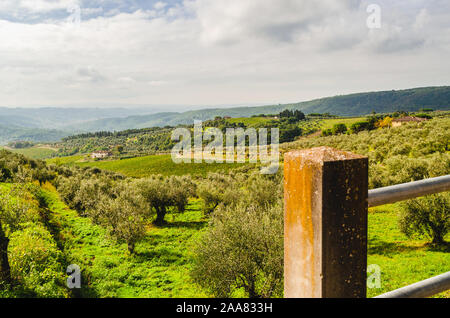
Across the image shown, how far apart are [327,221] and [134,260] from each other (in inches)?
850

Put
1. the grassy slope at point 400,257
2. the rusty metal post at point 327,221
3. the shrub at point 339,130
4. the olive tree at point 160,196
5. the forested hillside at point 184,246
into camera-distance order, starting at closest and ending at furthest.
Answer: the rusty metal post at point 327,221 → the grassy slope at point 400,257 → the forested hillside at point 184,246 → the olive tree at point 160,196 → the shrub at point 339,130

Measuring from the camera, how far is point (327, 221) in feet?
4.51

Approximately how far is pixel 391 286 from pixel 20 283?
16741 millimetres

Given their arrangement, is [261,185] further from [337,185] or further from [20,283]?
[337,185]

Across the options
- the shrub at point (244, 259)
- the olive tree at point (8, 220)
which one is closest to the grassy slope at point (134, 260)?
the shrub at point (244, 259)

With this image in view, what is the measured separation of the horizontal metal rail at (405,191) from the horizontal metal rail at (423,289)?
0.52 metres

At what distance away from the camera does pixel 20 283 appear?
12.8 m

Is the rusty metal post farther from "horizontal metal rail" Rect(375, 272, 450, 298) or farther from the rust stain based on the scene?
"horizontal metal rail" Rect(375, 272, 450, 298)

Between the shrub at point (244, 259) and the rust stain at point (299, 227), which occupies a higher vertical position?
the rust stain at point (299, 227)

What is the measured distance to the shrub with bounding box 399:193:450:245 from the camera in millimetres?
15367

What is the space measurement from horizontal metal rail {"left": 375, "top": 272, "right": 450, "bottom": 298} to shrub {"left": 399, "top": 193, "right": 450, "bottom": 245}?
17358 mm

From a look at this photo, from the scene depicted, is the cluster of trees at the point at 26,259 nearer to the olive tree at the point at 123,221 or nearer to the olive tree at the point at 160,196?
the olive tree at the point at 123,221

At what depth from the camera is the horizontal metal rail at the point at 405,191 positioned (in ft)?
5.13

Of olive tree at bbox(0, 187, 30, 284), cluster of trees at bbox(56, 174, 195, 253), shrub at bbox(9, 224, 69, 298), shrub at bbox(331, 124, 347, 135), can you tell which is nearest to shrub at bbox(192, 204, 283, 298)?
shrub at bbox(9, 224, 69, 298)
